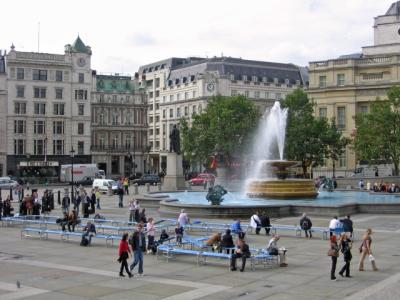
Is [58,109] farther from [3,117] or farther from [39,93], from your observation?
[3,117]

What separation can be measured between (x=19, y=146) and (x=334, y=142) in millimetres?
47283

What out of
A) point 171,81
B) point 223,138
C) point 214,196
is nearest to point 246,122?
point 223,138

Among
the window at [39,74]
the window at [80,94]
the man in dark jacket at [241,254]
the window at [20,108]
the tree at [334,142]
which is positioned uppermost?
the window at [39,74]

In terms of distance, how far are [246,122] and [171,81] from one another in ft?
135

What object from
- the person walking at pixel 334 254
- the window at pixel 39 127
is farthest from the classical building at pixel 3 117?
the person walking at pixel 334 254

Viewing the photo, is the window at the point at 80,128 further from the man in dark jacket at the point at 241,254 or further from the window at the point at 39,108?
the man in dark jacket at the point at 241,254

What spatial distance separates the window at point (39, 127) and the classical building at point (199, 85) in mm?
24677

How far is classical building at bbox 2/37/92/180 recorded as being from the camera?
306 feet

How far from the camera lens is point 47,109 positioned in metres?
96.2

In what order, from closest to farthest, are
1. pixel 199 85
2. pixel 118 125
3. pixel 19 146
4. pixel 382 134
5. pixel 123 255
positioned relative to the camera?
pixel 123 255
pixel 382 134
pixel 19 146
pixel 118 125
pixel 199 85

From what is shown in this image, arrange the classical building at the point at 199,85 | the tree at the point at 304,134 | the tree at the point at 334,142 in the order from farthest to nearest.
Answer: the classical building at the point at 199,85 → the tree at the point at 304,134 → the tree at the point at 334,142

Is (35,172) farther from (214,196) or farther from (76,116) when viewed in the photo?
(214,196)

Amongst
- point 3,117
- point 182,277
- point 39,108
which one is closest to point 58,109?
point 39,108

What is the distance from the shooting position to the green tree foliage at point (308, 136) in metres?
73.1
